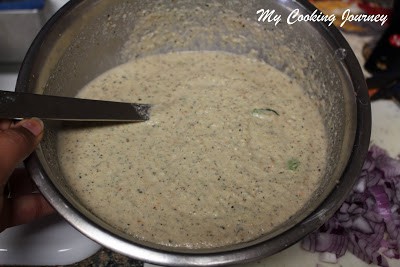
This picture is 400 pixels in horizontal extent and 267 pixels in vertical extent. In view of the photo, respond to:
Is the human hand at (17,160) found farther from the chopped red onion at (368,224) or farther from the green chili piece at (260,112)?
the chopped red onion at (368,224)

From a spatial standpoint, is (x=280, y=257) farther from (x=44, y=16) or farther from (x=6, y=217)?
(x=44, y=16)

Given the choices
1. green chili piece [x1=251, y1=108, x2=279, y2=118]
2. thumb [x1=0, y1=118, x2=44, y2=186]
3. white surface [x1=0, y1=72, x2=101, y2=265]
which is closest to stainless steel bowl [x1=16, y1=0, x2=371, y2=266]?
thumb [x1=0, y1=118, x2=44, y2=186]

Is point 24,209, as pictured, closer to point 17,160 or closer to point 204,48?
point 17,160

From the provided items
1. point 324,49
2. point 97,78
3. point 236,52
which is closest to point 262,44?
point 236,52

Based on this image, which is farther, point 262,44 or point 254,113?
point 262,44

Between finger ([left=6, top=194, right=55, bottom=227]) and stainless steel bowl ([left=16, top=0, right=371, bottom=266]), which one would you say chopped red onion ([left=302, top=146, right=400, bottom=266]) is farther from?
finger ([left=6, top=194, right=55, bottom=227])

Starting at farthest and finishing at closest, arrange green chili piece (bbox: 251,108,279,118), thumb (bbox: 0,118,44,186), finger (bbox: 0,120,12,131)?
1. green chili piece (bbox: 251,108,279,118)
2. finger (bbox: 0,120,12,131)
3. thumb (bbox: 0,118,44,186)
